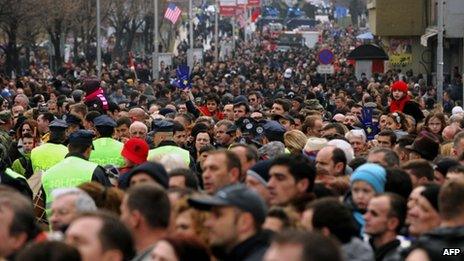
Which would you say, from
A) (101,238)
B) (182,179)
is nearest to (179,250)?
(101,238)

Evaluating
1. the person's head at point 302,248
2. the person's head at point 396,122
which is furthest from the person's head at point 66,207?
the person's head at point 396,122

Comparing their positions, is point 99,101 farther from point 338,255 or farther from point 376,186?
point 338,255

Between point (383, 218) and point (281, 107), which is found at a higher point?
point (383, 218)

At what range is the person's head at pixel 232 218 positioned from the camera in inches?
346

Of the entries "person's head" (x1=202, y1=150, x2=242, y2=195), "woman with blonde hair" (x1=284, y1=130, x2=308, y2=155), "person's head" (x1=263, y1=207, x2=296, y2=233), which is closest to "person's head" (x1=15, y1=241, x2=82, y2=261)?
"person's head" (x1=263, y1=207, x2=296, y2=233)

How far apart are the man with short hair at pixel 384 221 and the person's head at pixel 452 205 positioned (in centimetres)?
58

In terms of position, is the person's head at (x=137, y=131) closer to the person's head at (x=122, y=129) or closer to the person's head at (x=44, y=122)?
the person's head at (x=122, y=129)

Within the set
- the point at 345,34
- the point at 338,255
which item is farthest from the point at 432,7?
the point at 345,34

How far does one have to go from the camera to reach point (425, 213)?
404 inches

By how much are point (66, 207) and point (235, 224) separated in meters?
1.76

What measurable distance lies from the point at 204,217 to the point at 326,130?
9140 mm

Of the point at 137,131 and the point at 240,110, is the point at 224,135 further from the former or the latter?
the point at 240,110

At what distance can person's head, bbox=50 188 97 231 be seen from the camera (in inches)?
400

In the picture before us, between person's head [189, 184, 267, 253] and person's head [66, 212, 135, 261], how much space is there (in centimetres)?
58
